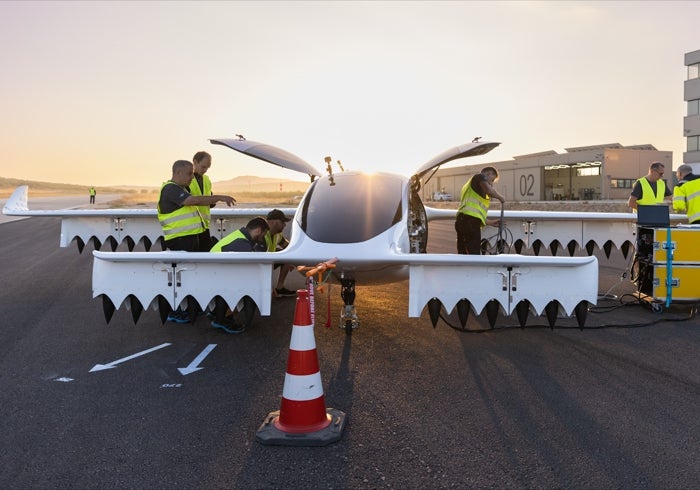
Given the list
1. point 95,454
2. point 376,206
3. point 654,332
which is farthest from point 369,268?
point 654,332

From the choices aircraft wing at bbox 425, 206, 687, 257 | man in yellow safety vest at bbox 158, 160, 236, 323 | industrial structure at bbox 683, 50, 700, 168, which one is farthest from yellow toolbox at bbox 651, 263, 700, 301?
industrial structure at bbox 683, 50, 700, 168

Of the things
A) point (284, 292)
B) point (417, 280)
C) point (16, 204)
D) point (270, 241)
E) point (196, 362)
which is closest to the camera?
point (417, 280)

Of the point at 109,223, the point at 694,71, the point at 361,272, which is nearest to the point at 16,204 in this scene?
the point at 109,223

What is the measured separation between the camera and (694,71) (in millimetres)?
44250

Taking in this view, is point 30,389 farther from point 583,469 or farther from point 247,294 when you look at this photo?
point 583,469

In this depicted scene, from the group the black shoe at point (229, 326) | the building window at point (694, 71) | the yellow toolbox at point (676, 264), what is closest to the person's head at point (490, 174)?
the yellow toolbox at point (676, 264)

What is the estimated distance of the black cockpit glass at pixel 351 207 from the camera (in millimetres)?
5152

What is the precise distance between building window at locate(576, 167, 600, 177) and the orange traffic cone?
1981 inches

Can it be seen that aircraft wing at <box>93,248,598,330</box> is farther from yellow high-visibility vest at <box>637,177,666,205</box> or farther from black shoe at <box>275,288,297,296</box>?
yellow high-visibility vest at <box>637,177,666,205</box>

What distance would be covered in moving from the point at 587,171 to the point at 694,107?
9771mm

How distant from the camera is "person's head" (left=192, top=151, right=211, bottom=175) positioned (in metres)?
6.88

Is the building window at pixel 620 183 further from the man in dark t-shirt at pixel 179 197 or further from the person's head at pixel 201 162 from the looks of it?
the man in dark t-shirt at pixel 179 197

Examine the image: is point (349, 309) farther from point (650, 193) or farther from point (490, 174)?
point (650, 193)

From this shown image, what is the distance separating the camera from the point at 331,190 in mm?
5961
